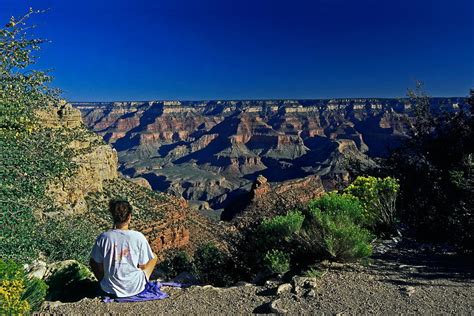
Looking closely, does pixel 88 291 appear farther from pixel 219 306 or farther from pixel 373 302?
pixel 373 302

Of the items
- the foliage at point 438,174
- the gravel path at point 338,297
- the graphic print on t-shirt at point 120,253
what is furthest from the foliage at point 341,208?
the graphic print on t-shirt at point 120,253

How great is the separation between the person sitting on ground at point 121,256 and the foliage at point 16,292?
86 cm

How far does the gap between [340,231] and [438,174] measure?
6254 millimetres

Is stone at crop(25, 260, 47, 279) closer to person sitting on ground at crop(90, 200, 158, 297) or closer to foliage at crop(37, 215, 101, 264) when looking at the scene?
person sitting on ground at crop(90, 200, 158, 297)

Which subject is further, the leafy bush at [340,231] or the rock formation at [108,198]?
the rock formation at [108,198]

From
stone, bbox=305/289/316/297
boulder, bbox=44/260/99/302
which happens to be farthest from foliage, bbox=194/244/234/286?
stone, bbox=305/289/316/297

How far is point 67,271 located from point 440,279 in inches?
249

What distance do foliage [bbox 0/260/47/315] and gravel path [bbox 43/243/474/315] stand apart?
Answer: 10.3 inches

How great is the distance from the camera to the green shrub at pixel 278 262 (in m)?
7.01

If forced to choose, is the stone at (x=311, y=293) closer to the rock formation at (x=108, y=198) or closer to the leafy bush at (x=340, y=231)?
the leafy bush at (x=340, y=231)

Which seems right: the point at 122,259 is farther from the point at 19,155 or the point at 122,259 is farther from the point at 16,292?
the point at 19,155

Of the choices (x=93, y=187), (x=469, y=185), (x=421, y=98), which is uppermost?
(x=421, y=98)

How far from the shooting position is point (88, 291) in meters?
7.27

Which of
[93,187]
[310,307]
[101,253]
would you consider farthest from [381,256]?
[93,187]
